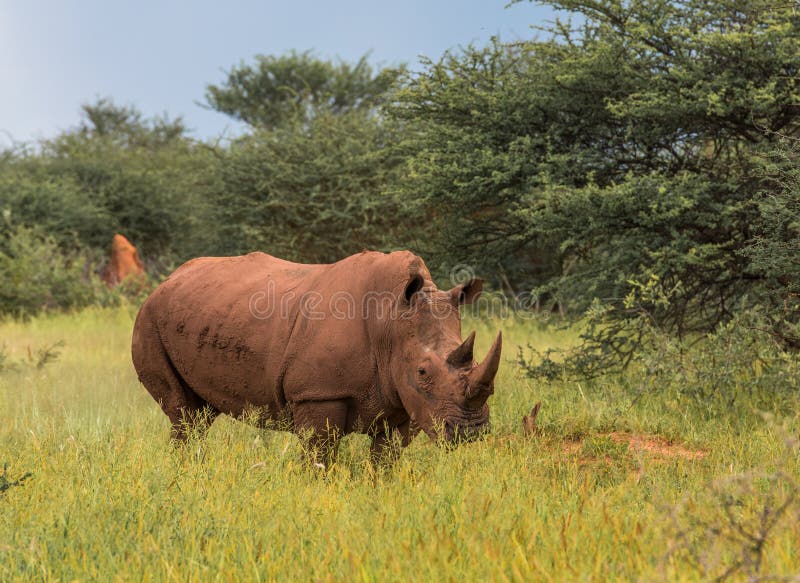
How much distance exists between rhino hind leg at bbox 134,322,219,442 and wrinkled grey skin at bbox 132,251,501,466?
0.02m

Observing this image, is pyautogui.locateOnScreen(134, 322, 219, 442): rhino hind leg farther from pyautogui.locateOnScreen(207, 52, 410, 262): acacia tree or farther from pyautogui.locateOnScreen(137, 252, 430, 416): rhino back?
pyautogui.locateOnScreen(207, 52, 410, 262): acacia tree

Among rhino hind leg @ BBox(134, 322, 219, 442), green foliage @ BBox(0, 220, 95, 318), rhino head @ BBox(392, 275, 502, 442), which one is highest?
rhino head @ BBox(392, 275, 502, 442)

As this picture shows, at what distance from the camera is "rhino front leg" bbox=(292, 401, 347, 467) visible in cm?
478

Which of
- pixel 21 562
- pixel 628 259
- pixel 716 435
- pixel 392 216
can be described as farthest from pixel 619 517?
pixel 392 216

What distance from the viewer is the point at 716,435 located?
20.9 ft

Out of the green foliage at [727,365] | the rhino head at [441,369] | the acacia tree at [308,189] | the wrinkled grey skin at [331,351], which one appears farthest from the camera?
the acacia tree at [308,189]

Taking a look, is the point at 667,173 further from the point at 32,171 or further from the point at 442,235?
the point at 32,171

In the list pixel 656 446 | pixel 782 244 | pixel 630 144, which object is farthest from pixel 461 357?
pixel 630 144

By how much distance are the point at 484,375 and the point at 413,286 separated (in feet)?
2.46

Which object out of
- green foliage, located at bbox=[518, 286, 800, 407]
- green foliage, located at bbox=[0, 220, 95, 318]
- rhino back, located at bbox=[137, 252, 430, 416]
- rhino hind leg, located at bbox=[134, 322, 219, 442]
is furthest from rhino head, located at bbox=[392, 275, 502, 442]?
green foliage, located at bbox=[0, 220, 95, 318]

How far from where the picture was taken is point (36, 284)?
17.7 meters

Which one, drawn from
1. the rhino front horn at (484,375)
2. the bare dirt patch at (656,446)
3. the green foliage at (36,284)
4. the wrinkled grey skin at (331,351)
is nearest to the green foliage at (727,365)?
the bare dirt patch at (656,446)

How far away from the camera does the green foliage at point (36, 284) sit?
57.0ft

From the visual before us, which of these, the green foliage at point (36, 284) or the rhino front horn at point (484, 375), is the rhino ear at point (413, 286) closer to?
the rhino front horn at point (484, 375)
